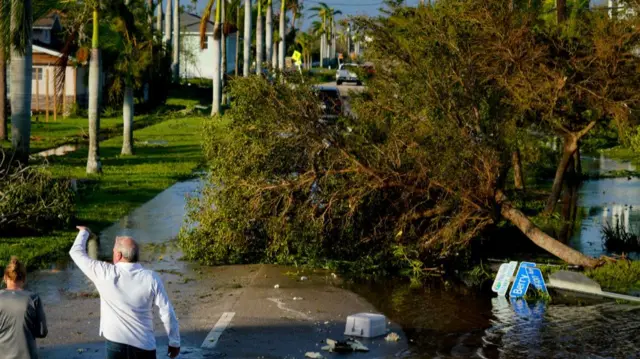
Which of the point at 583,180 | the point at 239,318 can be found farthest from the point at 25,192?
the point at 583,180

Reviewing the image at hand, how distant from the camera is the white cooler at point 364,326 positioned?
35.1 ft

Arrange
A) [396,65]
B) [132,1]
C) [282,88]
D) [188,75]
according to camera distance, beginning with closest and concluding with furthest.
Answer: [282,88]
[396,65]
[132,1]
[188,75]

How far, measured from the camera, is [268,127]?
1436 cm

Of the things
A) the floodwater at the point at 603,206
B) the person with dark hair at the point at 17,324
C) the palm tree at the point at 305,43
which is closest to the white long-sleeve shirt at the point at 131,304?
the person with dark hair at the point at 17,324

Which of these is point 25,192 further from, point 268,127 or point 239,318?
point 239,318

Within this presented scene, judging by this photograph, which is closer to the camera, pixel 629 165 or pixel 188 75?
pixel 629 165

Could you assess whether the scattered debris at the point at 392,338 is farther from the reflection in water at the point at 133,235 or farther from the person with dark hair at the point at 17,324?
the person with dark hair at the point at 17,324

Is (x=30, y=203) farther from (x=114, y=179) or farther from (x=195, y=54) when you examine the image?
(x=195, y=54)

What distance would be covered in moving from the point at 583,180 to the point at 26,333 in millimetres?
21789

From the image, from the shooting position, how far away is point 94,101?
23.6 metres

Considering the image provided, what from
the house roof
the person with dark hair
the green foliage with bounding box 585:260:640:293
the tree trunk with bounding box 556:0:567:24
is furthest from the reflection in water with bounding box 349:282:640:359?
the house roof

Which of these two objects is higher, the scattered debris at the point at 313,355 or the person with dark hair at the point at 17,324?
the person with dark hair at the point at 17,324

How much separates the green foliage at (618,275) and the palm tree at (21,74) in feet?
33.9

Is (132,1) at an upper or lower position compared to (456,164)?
upper
